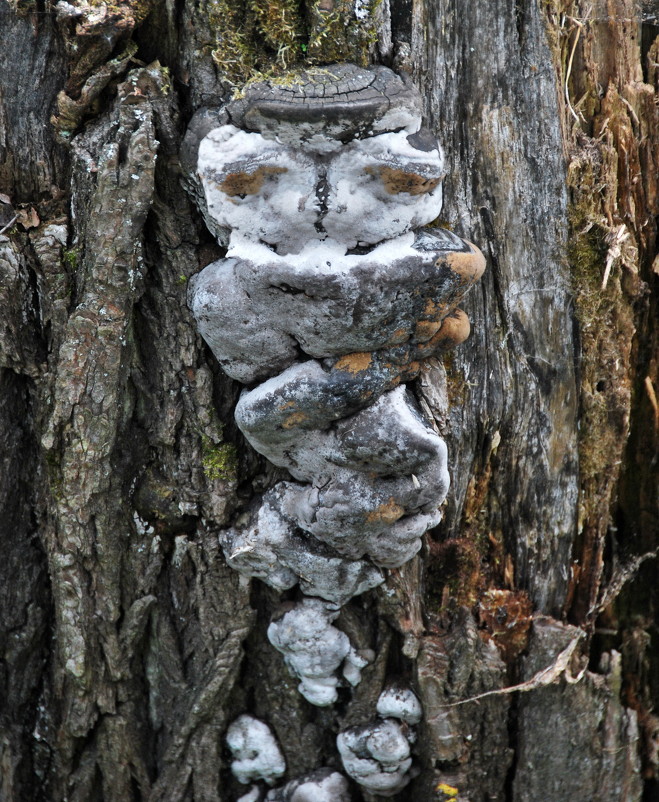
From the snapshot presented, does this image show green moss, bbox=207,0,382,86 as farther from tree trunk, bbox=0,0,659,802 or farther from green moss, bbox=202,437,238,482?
green moss, bbox=202,437,238,482

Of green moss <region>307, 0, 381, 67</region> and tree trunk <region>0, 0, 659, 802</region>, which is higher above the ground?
green moss <region>307, 0, 381, 67</region>

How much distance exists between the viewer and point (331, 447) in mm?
2070

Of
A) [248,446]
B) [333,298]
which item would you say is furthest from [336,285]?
[248,446]

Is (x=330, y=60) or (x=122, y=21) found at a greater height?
(x=122, y=21)

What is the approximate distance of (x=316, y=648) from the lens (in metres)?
2.32

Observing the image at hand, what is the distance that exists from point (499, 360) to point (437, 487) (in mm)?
551

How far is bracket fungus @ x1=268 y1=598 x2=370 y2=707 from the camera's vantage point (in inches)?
91.0

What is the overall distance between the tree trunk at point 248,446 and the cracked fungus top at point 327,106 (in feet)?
0.38

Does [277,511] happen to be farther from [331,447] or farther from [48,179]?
[48,179]

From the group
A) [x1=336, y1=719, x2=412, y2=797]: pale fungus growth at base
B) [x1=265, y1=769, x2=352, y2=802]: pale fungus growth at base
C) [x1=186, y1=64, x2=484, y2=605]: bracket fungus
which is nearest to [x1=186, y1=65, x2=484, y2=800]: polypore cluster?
[x1=186, y1=64, x2=484, y2=605]: bracket fungus

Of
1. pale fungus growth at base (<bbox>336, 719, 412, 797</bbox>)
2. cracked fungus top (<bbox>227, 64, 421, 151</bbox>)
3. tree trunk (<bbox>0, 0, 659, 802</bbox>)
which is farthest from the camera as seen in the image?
pale fungus growth at base (<bbox>336, 719, 412, 797</bbox>)

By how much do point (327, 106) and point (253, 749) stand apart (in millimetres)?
2193

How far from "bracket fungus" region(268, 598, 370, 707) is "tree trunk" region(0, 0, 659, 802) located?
69mm

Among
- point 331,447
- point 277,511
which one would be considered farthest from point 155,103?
point 277,511
